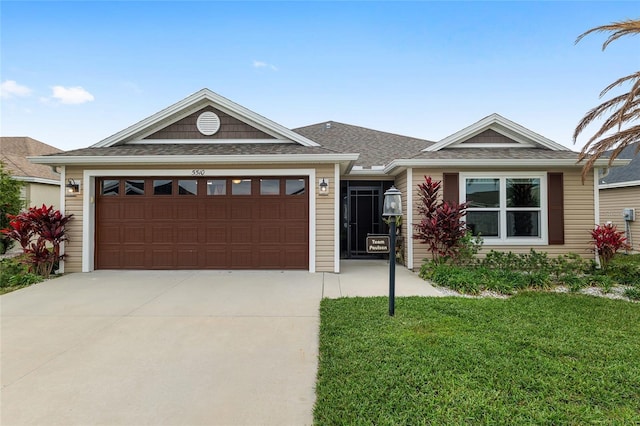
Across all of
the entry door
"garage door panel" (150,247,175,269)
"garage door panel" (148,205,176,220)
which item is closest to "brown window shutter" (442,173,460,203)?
the entry door

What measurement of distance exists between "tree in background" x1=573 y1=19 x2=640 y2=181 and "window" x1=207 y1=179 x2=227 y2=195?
26.2 ft

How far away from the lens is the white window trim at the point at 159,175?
7133 mm

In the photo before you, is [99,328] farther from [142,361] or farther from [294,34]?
[294,34]

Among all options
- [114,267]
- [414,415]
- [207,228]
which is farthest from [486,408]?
[114,267]

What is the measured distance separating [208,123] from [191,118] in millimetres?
478

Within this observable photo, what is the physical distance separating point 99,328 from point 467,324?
185 inches

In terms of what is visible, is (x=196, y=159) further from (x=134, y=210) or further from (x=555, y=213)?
(x=555, y=213)

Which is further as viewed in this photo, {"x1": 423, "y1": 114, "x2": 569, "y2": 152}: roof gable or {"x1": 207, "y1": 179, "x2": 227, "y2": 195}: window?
{"x1": 423, "y1": 114, "x2": 569, "y2": 152}: roof gable

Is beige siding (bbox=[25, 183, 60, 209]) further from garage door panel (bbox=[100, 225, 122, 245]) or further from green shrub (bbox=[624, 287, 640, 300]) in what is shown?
green shrub (bbox=[624, 287, 640, 300])

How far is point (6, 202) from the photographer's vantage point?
32.0 ft

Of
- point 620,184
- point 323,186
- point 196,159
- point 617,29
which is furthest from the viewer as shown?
point 620,184

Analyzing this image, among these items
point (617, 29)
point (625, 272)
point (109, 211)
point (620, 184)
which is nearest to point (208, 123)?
point (109, 211)

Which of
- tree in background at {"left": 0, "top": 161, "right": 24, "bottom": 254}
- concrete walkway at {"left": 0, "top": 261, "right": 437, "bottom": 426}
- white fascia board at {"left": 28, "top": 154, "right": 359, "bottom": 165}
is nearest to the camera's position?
concrete walkway at {"left": 0, "top": 261, "right": 437, "bottom": 426}

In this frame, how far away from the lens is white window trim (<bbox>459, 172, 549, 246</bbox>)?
7426 mm
